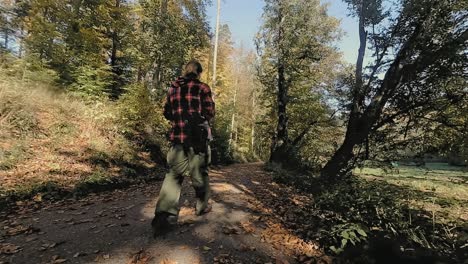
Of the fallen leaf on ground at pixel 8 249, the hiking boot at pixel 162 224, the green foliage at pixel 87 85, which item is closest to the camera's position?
the fallen leaf on ground at pixel 8 249

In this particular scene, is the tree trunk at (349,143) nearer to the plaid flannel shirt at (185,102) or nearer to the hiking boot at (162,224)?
the plaid flannel shirt at (185,102)

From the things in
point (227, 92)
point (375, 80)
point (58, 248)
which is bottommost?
point (58, 248)

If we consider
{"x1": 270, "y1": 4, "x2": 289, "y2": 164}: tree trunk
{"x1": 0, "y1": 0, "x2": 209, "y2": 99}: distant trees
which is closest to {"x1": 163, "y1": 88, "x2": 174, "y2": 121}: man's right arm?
{"x1": 0, "y1": 0, "x2": 209, "y2": 99}: distant trees

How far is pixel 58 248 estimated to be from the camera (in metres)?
3.67

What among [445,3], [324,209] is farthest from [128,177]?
[445,3]

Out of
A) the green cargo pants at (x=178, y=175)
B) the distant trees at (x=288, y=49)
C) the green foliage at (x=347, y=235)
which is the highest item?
the distant trees at (x=288, y=49)

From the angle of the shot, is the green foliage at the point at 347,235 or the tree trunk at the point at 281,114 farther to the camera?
the tree trunk at the point at 281,114

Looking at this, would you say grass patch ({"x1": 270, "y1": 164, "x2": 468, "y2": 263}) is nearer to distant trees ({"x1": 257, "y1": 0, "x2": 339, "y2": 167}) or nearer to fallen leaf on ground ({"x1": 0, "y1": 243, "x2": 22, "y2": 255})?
fallen leaf on ground ({"x1": 0, "y1": 243, "x2": 22, "y2": 255})

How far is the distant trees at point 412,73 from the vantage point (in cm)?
629

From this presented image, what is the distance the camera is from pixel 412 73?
6.46 m

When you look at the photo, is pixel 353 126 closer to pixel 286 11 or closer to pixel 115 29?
pixel 286 11

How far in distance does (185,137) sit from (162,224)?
1111 mm

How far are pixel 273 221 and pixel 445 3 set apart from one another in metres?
5.35

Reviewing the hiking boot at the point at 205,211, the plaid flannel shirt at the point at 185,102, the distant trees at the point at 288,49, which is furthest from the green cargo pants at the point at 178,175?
the distant trees at the point at 288,49
